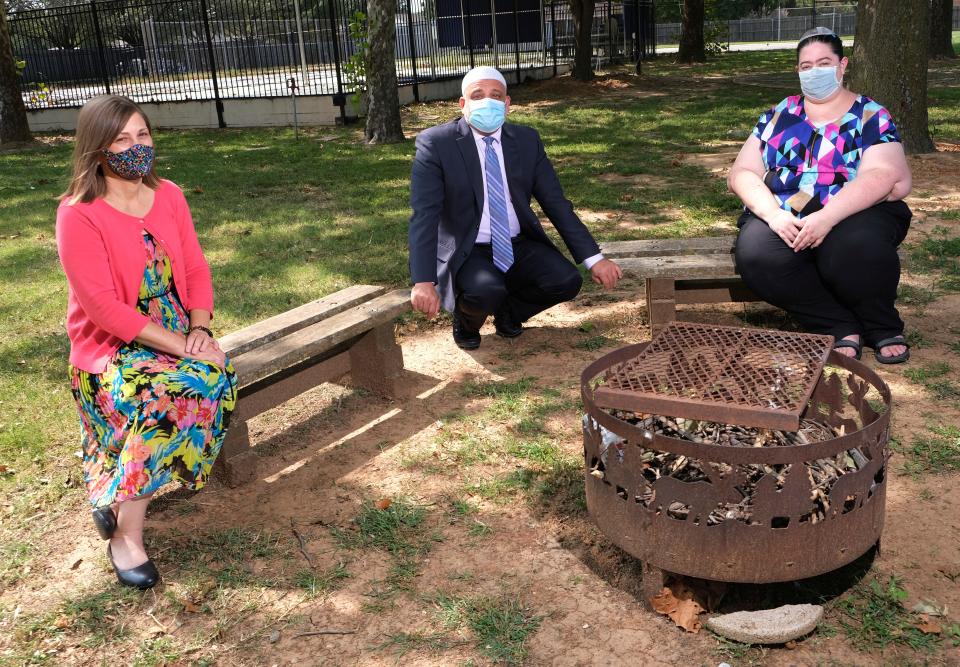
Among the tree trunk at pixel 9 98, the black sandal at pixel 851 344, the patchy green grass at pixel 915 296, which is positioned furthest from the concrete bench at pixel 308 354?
the tree trunk at pixel 9 98

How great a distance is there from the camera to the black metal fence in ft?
58.7

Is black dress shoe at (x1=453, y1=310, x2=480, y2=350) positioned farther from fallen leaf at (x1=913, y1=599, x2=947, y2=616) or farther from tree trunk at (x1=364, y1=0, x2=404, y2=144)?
tree trunk at (x1=364, y1=0, x2=404, y2=144)

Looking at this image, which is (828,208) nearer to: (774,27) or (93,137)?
(93,137)

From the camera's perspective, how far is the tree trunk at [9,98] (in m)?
14.9

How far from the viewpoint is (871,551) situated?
3051 millimetres

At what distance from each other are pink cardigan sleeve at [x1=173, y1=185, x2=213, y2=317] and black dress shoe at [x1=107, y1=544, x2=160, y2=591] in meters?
1.04

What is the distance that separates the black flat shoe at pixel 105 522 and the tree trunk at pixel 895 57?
8231 millimetres

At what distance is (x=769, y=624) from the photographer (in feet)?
8.64

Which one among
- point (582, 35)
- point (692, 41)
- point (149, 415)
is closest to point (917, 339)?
point (149, 415)

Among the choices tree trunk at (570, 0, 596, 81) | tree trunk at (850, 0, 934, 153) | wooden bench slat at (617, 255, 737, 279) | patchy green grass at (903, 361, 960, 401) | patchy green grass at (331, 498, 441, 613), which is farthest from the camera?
tree trunk at (570, 0, 596, 81)

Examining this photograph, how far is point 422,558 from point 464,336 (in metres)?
2.09

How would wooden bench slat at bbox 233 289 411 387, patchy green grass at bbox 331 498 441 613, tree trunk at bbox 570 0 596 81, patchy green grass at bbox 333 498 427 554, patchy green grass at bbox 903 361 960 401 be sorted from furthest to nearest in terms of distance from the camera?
tree trunk at bbox 570 0 596 81, patchy green grass at bbox 903 361 960 401, wooden bench slat at bbox 233 289 411 387, patchy green grass at bbox 333 498 427 554, patchy green grass at bbox 331 498 441 613

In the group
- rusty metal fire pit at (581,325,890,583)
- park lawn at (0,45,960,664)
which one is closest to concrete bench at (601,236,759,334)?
park lawn at (0,45,960,664)

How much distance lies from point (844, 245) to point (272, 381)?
284 cm
